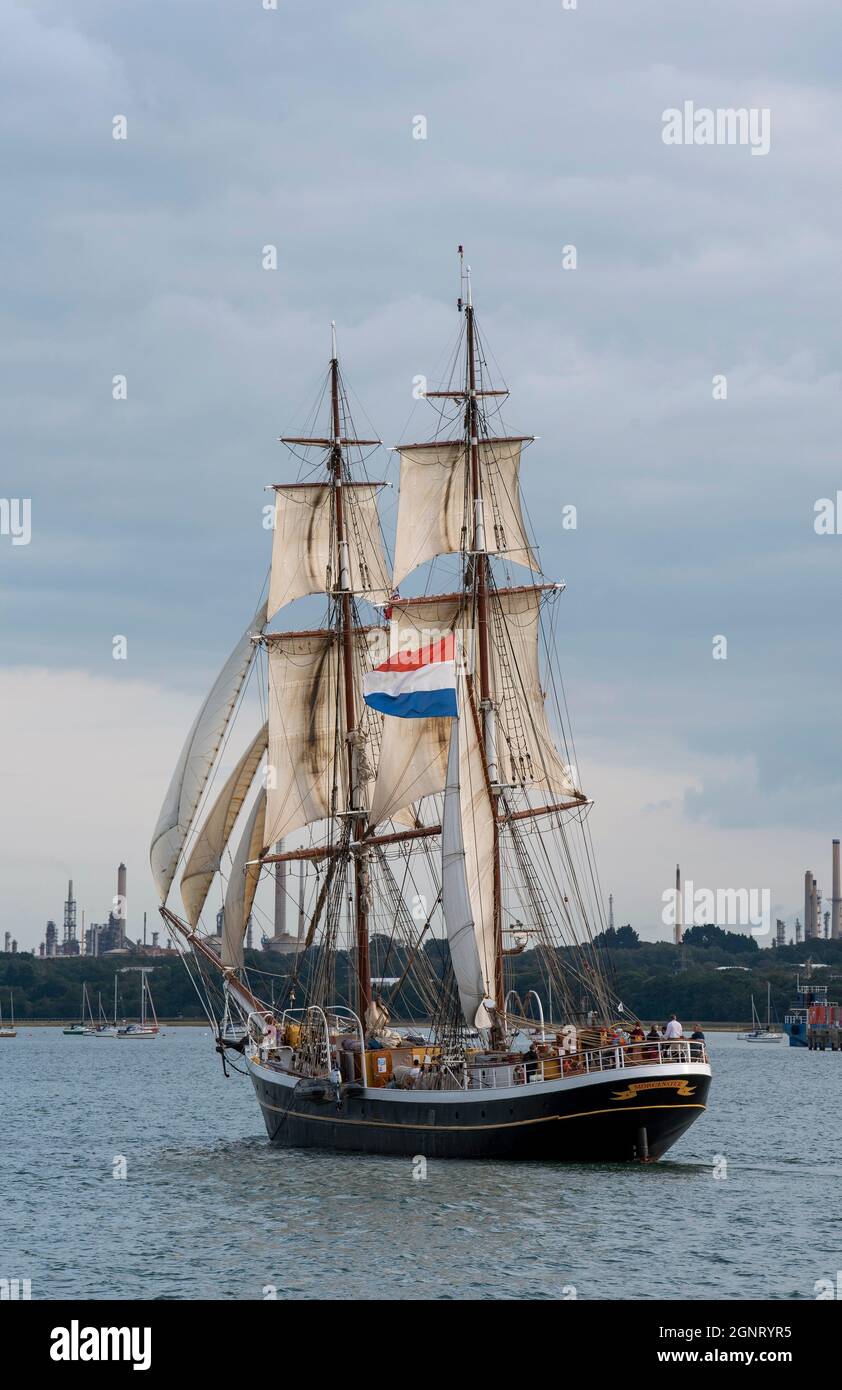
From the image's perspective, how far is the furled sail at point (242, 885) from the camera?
7462cm

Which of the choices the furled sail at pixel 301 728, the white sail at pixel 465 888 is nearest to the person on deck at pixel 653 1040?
the white sail at pixel 465 888

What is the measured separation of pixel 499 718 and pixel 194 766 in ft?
38.1

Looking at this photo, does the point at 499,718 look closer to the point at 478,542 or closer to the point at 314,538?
the point at 478,542

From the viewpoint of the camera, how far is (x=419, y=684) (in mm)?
63125

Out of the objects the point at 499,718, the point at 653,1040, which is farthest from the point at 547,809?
the point at 653,1040

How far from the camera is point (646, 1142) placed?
5500 cm

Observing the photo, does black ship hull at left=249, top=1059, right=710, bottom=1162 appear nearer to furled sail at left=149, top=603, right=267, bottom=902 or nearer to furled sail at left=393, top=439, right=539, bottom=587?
furled sail at left=149, top=603, right=267, bottom=902

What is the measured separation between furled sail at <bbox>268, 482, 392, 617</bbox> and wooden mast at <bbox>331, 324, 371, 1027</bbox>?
1.80 feet

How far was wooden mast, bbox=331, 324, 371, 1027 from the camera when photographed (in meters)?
70.8

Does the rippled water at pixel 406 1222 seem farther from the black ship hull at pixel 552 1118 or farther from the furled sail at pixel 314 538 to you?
the furled sail at pixel 314 538

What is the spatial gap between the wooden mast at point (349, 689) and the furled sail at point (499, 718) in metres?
4.04

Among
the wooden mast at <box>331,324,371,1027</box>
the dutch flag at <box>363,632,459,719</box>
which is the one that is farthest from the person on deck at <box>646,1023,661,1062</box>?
the wooden mast at <box>331,324,371,1027</box>
